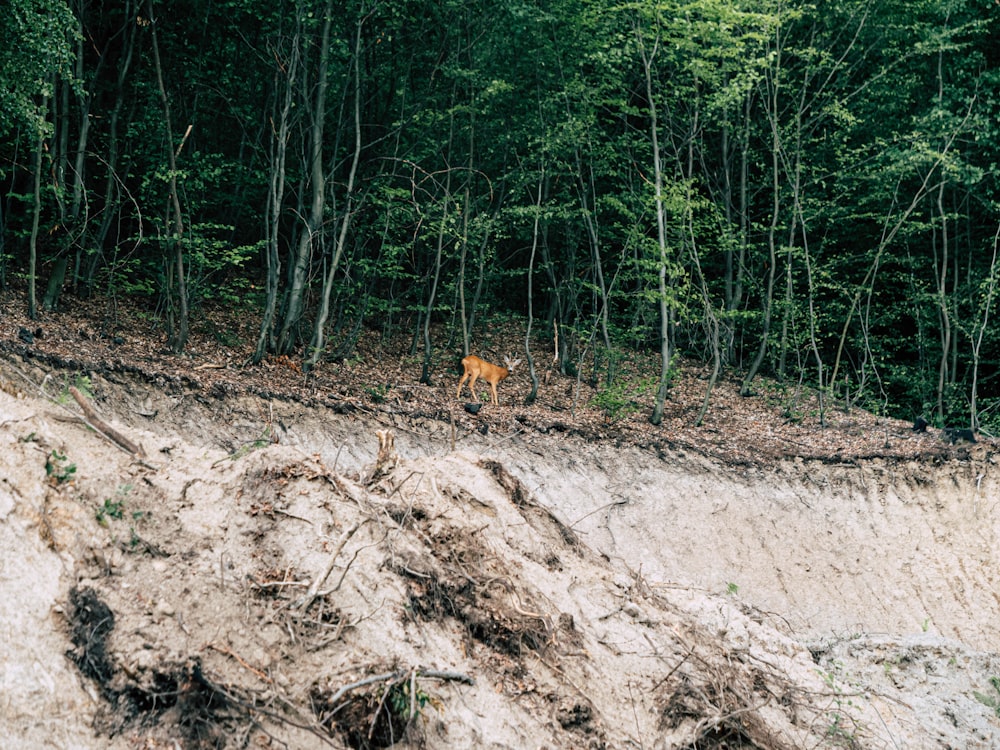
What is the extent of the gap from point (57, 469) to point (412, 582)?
9.46ft

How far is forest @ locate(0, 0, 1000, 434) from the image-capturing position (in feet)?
55.4

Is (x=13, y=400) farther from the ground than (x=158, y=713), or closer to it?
farther from the ground

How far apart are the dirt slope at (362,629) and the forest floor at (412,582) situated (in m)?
0.02

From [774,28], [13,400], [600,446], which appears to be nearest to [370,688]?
[13,400]

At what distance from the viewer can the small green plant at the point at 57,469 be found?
6.60 meters

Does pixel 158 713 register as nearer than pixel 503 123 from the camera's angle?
Yes

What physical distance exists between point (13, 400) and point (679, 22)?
→ 1547cm

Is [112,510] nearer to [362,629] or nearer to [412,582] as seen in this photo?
[362,629]

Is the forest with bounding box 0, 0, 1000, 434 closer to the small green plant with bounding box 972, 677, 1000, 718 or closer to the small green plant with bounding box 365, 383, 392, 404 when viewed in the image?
the small green plant with bounding box 365, 383, 392, 404

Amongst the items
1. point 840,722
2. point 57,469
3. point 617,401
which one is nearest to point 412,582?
point 57,469

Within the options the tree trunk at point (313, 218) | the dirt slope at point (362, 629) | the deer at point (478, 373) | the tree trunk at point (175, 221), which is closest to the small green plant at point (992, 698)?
the dirt slope at point (362, 629)

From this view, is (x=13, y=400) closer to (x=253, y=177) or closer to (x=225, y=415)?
(x=225, y=415)

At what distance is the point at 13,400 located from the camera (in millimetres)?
7309

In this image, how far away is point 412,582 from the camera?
7.36m
